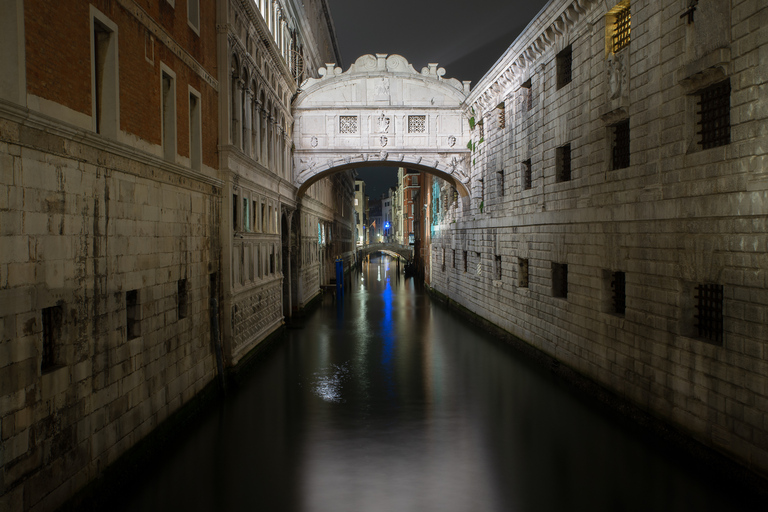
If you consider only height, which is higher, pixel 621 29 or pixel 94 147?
pixel 621 29

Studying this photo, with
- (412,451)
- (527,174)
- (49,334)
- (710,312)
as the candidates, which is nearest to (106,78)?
(49,334)

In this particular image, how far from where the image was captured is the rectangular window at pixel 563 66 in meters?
12.8

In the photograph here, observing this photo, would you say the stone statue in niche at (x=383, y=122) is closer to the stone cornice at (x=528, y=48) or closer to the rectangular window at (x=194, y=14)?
the stone cornice at (x=528, y=48)

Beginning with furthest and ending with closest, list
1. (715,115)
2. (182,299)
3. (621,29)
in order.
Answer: (621,29) < (182,299) < (715,115)

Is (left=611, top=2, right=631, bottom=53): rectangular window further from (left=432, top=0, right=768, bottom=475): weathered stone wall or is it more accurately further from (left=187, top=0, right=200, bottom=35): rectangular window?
(left=187, top=0, right=200, bottom=35): rectangular window

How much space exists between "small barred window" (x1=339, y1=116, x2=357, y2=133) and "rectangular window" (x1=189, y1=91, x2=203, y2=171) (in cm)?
1136

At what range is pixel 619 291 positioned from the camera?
10.4 meters

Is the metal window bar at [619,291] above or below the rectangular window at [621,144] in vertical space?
below

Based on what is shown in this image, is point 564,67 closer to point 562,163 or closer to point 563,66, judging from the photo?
point 563,66

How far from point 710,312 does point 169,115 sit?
8.83 metres

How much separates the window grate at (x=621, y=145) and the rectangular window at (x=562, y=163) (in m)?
2.32

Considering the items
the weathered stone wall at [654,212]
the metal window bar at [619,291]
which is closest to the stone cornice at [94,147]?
the weathered stone wall at [654,212]

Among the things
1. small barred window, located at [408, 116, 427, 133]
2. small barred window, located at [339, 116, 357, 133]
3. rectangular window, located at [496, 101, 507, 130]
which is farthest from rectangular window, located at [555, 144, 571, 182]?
small barred window, located at [339, 116, 357, 133]

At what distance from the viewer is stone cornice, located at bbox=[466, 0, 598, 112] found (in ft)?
39.5
